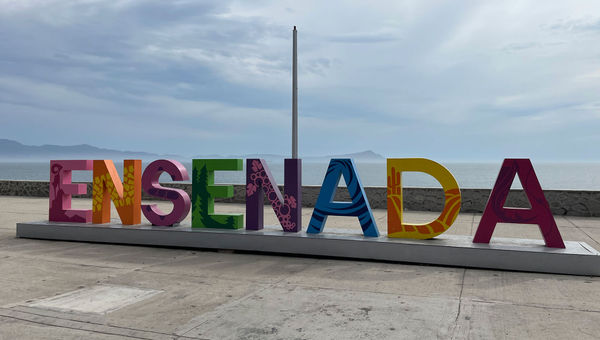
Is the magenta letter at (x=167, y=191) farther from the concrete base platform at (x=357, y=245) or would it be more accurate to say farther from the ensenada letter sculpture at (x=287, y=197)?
the concrete base platform at (x=357, y=245)

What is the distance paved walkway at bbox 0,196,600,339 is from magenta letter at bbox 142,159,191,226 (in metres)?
1.06

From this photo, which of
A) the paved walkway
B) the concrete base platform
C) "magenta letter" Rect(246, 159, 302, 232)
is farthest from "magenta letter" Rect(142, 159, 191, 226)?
"magenta letter" Rect(246, 159, 302, 232)

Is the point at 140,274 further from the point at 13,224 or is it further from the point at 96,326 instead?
the point at 13,224

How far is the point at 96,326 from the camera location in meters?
4.27

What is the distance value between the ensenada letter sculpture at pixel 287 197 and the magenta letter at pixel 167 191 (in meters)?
0.02

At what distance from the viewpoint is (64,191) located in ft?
30.1

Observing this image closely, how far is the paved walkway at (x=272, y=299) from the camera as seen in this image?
13.7 feet

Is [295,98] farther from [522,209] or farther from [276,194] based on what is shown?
[522,209]

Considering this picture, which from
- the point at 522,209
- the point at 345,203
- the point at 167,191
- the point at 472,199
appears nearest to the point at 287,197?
the point at 345,203

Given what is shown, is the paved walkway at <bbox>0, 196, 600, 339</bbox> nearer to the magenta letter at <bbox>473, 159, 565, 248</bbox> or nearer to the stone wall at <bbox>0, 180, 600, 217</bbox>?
the magenta letter at <bbox>473, 159, 565, 248</bbox>

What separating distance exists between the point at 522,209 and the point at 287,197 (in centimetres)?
365

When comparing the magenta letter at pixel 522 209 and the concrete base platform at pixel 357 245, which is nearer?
the concrete base platform at pixel 357 245

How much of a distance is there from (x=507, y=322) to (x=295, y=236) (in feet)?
12.5

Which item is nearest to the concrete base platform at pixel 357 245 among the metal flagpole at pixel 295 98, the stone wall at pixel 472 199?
the metal flagpole at pixel 295 98
